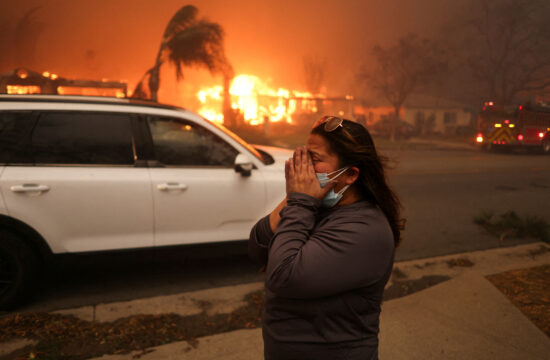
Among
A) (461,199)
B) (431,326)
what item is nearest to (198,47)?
(461,199)

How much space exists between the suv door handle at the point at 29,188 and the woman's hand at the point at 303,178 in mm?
2877

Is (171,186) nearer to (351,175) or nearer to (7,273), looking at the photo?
(7,273)

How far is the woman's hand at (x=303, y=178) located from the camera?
143 cm

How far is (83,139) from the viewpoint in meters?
3.86

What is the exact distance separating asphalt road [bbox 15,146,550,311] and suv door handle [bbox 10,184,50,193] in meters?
0.68

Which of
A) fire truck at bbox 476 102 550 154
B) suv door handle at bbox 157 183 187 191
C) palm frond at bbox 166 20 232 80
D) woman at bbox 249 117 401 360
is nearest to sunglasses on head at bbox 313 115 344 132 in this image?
woman at bbox 249 117 401 360

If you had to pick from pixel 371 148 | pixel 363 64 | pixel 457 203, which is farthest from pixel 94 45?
pixel 371 148

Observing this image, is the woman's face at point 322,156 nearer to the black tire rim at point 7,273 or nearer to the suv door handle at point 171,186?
the suv door handle at point 171,186

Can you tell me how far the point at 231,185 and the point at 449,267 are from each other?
2.67 meters

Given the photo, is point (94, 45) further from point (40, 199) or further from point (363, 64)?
point (40, 199)

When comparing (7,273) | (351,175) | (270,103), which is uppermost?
(270,103)

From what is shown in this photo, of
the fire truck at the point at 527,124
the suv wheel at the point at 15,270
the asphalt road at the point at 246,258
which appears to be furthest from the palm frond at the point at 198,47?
the suv wheel at the point at 15,270

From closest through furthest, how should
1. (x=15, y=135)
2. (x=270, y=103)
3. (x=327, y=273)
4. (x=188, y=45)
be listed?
(x=327, y=273)
(x=15, y=135)
(x=188, y=45)
(x=270, y=103)

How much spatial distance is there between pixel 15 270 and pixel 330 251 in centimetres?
328
